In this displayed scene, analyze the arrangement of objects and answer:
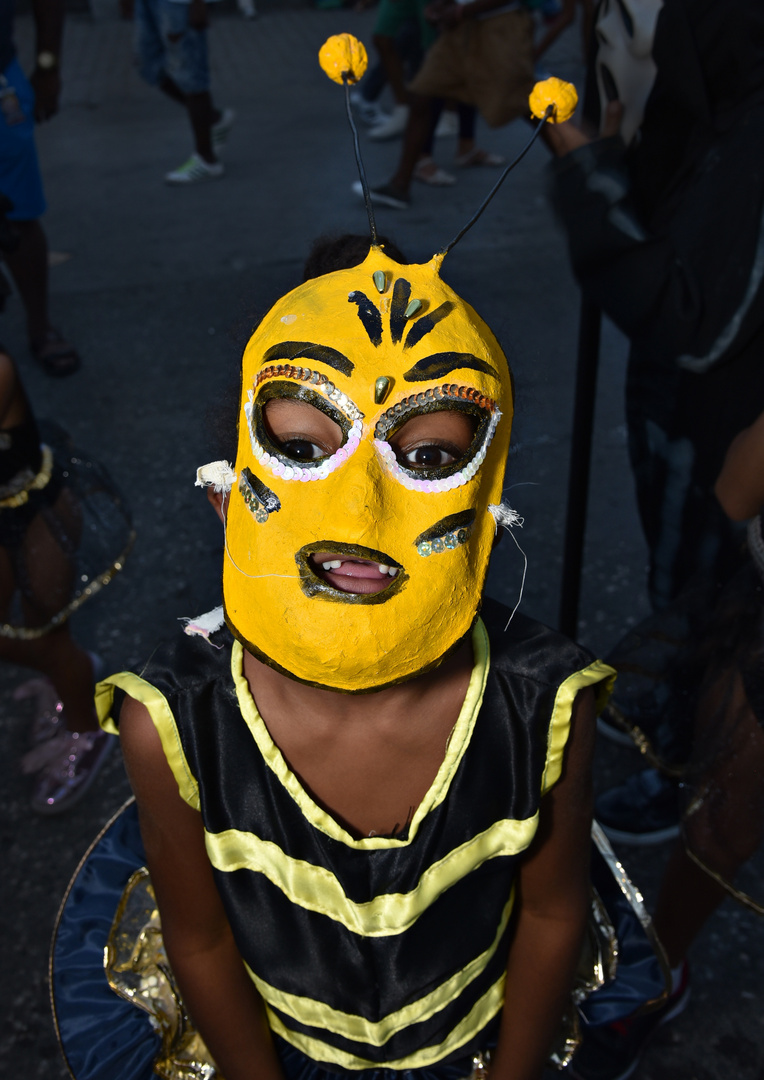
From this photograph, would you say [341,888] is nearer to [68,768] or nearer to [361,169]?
[361,169]

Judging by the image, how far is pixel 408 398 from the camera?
1.06 meters

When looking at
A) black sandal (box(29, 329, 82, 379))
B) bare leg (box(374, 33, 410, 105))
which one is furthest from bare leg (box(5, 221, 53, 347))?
bare leg (box(374, 33, 410, 105))

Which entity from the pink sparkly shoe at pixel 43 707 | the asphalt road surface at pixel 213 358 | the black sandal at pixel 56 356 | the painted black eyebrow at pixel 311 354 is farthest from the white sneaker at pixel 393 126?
the painted black eyebrow at pixel 311 354

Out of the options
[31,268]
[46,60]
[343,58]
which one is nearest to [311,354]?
[343,58]

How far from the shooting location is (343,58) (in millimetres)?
1205

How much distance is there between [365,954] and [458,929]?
0.14 meters

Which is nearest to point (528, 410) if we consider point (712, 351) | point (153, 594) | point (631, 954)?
point (712, 351)

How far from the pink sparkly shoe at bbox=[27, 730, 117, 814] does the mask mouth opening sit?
1.63m

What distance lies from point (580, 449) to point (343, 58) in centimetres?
114

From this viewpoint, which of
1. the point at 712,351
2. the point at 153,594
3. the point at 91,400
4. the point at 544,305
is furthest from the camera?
the point at 544,305

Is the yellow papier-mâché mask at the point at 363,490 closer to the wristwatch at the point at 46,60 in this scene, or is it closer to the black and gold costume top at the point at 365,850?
the black and gold costume top at the point at 365,850

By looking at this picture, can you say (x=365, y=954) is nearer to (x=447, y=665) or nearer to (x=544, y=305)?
(x=447, y=665)

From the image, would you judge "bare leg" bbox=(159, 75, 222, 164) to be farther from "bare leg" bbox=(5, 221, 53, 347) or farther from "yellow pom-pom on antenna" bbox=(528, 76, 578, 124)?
"yellow pom-pom on antenna" bbox=(528, 76, 578, 124)

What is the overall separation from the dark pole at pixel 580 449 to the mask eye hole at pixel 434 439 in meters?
0.99
